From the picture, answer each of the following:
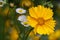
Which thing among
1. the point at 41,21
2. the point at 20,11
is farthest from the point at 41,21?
the point at 20,11

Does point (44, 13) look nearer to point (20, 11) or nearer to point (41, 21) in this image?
point (41, 21)

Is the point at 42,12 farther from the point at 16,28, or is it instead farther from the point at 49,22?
the point at 16,28

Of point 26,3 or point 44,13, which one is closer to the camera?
point 44,13

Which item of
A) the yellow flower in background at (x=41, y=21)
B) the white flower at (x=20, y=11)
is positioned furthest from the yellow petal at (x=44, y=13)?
the white flower at (x=20, y=11)

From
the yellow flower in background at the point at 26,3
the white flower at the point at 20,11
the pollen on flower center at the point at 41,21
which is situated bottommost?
the white flower at the point at 20,11

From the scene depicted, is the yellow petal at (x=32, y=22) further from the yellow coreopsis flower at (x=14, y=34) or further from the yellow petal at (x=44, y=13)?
the yellow coreopsis flower at (x=14, y=34)

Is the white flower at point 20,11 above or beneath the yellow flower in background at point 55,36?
above

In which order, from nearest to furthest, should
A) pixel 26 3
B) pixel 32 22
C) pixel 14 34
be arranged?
pixel 32 22 < pixel 14 34 < pixel 26 3

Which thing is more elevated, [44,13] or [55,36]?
[44,13]

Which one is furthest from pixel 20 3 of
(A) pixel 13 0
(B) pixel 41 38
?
(B) pixel 41 38
